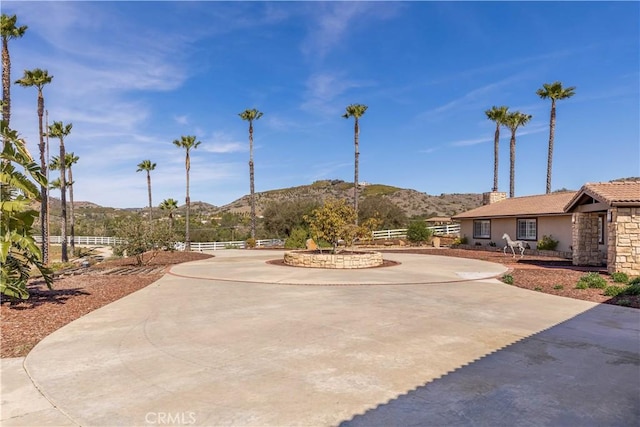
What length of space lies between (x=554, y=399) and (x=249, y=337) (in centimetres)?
473

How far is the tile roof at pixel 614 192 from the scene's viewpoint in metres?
15.1

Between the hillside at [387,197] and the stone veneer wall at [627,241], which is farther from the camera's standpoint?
the hillside at [387,197]

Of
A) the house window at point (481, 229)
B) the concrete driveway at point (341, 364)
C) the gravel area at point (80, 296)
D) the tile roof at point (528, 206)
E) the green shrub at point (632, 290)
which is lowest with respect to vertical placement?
the gravel area at point (80, 296)

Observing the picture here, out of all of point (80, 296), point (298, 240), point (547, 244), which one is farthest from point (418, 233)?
point (80, 296)

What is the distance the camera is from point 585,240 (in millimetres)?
19297

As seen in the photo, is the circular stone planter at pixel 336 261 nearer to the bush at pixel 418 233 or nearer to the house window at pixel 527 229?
the house window at pixel 527 229

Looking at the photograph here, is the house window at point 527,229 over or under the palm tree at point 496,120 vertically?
under

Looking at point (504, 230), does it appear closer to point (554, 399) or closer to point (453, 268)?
point (453, 268)

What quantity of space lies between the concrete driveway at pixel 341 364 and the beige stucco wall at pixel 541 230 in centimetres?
1583

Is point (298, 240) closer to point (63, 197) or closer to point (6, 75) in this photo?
point (63, 197)

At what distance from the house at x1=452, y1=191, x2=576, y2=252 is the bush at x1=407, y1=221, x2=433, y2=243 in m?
2.86

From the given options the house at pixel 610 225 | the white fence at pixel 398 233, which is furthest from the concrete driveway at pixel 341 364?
the white fence at pixel 398 233

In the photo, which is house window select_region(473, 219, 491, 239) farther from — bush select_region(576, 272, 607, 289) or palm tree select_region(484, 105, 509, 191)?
bush select_region(576, 272, 607, 289)

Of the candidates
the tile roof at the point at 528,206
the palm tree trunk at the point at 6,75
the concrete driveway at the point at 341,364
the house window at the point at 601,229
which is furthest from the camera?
the tile roof at the point at 528,206
